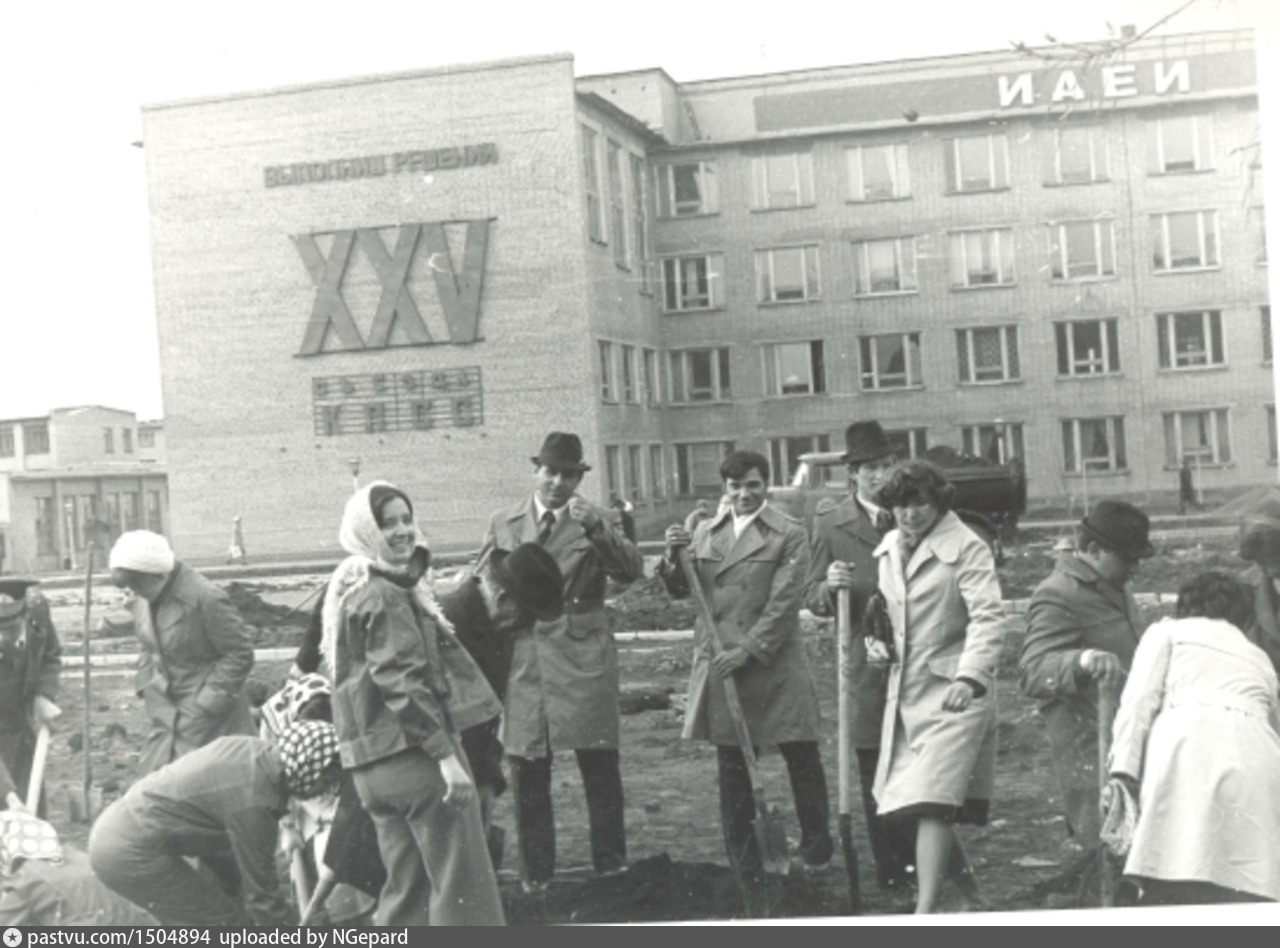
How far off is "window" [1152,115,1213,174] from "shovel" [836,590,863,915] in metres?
2.36

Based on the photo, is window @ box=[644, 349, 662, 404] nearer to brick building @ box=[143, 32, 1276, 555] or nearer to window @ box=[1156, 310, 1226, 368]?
brick building @ box=[143, 32, 1276, 555]

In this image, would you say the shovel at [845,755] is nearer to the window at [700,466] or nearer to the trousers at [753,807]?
the trousers at [753,807]

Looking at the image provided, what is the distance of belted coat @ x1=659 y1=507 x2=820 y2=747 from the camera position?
491 cm

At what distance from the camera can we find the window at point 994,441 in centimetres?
575

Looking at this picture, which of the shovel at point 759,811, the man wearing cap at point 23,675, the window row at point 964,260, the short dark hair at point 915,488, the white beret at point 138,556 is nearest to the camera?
the short dark hair at point 915,488

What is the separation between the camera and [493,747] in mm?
4598

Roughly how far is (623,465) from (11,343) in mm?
2813

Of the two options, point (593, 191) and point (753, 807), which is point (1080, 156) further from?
point (753, 807)

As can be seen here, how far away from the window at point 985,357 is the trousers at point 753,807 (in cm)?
187

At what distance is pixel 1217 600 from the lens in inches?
150

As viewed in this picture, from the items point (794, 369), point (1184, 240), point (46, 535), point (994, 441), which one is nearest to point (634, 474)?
point (794, 369)

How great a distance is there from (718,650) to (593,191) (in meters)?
2.29

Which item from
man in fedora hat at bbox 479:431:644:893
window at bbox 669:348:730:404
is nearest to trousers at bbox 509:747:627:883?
man in fedora hat at bbox 479:431:644:893

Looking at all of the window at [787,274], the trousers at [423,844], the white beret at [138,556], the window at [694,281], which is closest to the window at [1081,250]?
the window at [787,274]
